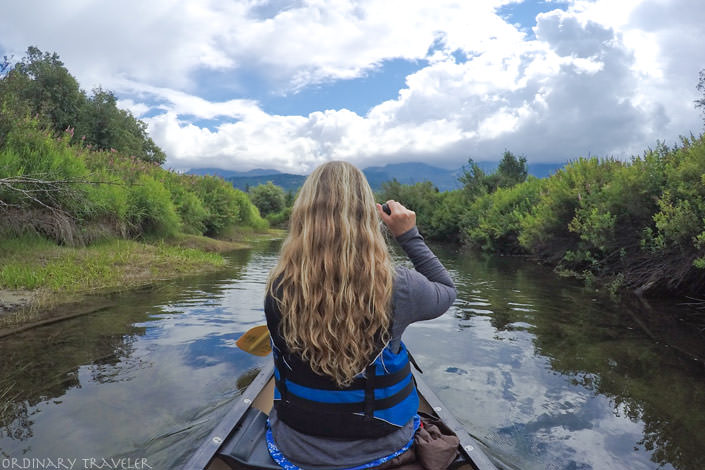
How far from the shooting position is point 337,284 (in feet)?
7.38

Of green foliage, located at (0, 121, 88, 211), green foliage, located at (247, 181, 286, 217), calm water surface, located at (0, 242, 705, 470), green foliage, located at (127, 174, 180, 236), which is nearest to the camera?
calm water surface, located at (0, 242, 705, 470)

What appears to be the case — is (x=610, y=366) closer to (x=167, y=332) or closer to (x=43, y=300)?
(x=167, y=332)

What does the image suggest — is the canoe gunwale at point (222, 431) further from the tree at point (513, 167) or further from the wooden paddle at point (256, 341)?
the tree at point (513, 167)

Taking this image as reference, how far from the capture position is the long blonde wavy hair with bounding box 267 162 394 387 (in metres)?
2.17

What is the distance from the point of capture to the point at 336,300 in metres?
2.22

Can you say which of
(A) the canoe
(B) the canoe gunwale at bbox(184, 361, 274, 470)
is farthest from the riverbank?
(A) the canoe

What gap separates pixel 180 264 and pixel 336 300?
1194 centimetres

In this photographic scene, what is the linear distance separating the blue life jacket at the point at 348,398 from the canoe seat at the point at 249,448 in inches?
14.7

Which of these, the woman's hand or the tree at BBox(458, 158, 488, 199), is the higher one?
the tree at BBox(458, 158, 488, 199)

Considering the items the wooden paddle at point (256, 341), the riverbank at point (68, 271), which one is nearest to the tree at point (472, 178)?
the riverbank at point (68, 271)

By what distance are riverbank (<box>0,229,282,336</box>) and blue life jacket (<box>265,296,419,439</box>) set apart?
5839mm

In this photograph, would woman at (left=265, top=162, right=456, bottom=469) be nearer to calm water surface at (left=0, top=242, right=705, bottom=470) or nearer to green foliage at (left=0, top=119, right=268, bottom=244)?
calm water surface at (left=0, top=242, right=705, bottom=470)

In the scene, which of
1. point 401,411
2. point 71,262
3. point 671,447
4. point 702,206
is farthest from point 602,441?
point 71,262

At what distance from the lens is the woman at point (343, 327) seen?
2184mm
